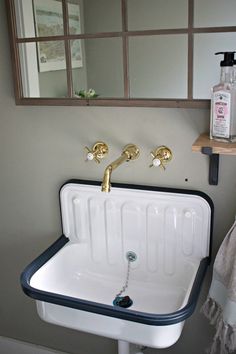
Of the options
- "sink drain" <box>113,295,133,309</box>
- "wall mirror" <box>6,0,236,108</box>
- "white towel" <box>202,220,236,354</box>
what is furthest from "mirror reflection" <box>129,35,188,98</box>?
"sink drain" <box>113,295,133,309</box>

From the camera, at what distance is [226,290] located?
1.35 m

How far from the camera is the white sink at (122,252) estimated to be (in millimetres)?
1420

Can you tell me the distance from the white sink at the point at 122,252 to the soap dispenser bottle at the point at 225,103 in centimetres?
29

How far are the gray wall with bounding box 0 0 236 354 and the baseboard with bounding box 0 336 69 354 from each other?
0.03 meters

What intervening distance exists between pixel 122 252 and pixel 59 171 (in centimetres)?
40

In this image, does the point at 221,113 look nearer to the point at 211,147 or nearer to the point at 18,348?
the point at 211,147

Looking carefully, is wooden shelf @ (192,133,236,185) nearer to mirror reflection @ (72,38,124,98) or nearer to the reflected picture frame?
mirror reflection @ (72,38,124,98)

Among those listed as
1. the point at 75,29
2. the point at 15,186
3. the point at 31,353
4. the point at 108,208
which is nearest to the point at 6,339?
the point at 31,353

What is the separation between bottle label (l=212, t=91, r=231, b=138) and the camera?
1202 mm

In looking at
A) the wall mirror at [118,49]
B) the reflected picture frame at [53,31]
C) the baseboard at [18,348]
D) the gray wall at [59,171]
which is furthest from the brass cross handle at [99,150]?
the baseboard at [18,348]

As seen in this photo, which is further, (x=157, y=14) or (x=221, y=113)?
(x=157, y=14)

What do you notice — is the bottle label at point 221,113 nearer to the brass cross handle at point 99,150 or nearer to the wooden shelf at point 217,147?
the wooden shelf at point 217,147

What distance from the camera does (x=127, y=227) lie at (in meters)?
1.57

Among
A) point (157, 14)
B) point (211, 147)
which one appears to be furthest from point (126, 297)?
point (157, 14)
